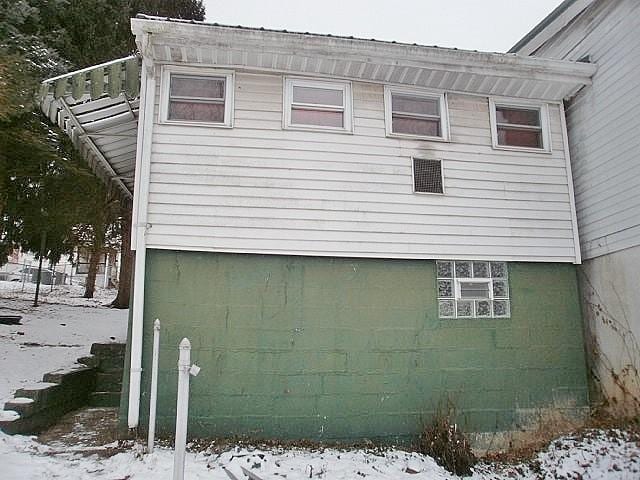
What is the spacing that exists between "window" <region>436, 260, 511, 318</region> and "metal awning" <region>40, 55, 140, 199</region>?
14.8ft

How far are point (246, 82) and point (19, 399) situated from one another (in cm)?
460

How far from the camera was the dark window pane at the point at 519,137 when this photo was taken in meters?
6.86

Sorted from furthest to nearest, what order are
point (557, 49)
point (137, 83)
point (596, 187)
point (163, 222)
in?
point (557, 49) → point (596, 187) → point (137, 83) → point (163, 222)

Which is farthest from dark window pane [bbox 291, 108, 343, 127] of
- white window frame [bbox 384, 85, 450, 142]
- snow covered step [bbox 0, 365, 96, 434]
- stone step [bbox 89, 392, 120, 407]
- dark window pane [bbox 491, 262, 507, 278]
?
stone step [bbox 89, 392, 120, 407]

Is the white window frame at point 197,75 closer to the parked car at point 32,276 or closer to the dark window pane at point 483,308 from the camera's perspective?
the dark window pane at point 483,308

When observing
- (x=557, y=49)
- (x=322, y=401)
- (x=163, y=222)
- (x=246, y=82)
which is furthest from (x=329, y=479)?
(x=557, y=49)

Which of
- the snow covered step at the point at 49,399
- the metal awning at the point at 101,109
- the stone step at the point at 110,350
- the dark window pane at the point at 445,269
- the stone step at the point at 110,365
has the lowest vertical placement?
the snow covered step at the point at 49,399

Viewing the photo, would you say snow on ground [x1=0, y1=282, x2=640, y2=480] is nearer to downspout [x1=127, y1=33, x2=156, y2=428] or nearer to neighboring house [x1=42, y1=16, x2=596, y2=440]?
neighboring house [x1=42, y1=16, x2=596, y2=440]

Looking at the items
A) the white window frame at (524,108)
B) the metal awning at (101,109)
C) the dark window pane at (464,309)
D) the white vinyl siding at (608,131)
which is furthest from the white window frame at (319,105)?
Answer: the white vinyl siding at (608,131)

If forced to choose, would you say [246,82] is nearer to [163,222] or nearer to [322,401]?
[163,222]

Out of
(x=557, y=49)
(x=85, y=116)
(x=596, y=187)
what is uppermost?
(x=557, y=49)

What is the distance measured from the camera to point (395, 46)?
20.4 ft

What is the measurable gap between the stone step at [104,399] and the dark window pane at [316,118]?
16.2 feet

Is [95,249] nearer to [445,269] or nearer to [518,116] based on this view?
[445,269]
